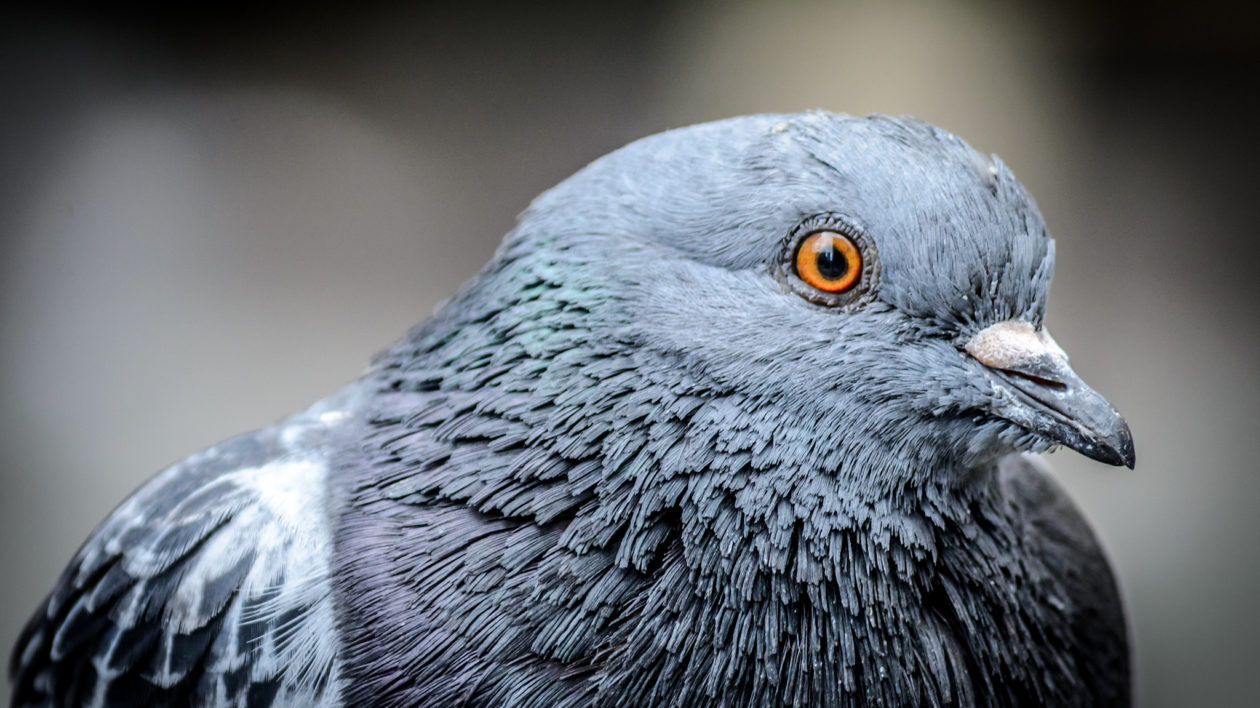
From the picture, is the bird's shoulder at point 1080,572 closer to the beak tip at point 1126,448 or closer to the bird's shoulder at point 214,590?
the beak tip at point 1126,448

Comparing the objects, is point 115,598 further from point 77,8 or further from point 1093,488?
point 1093,488

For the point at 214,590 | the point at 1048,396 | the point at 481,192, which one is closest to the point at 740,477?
the point at 1048,396

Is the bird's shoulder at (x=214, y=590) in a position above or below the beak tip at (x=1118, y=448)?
below

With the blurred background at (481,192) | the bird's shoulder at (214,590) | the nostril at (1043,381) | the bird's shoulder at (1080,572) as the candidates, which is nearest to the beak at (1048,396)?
the nostril at (1043,381)

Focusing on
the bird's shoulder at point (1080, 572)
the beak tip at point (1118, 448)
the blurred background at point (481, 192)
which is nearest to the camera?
the beak tip at point (1118, 448)

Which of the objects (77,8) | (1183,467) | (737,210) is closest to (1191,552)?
(1183,467)

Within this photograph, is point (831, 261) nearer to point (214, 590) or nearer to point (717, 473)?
point (717, 473)
